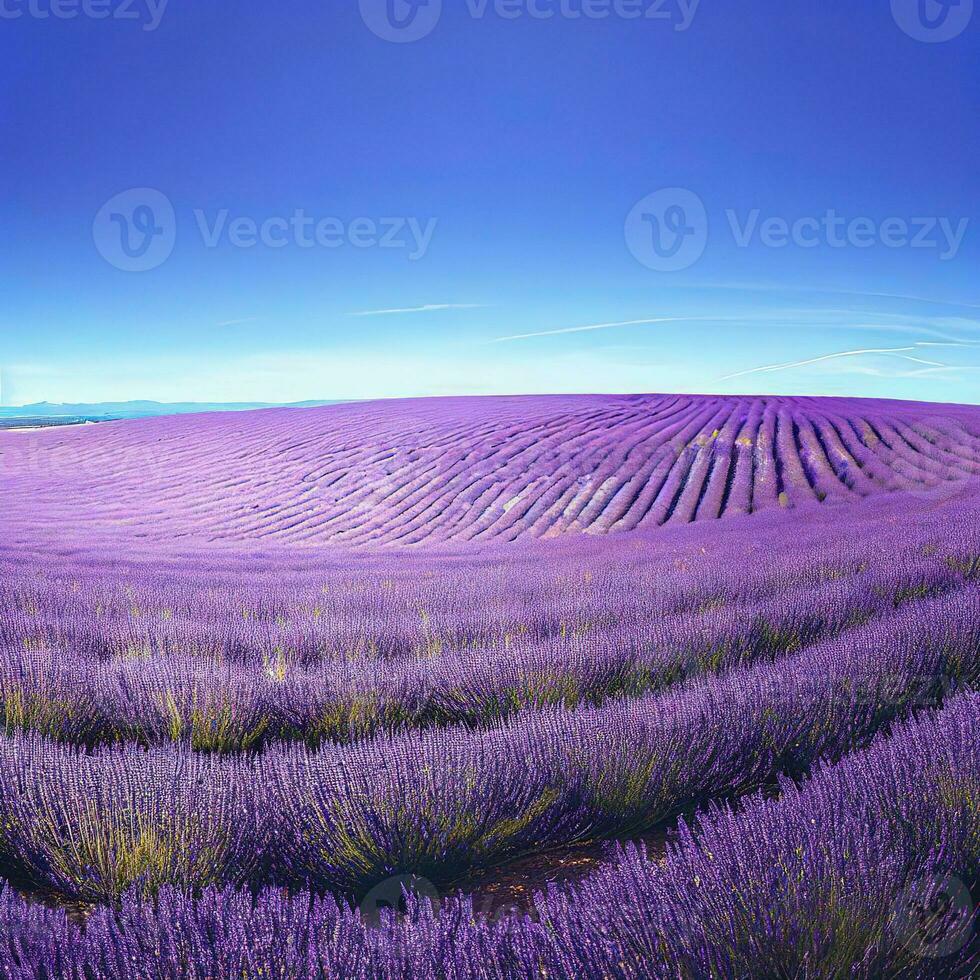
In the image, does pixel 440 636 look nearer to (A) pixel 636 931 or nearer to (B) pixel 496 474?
(A) pixel 636 931

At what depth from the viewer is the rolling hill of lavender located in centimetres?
96

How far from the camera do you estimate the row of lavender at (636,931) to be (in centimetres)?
90

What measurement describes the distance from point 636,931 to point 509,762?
0.70 meters

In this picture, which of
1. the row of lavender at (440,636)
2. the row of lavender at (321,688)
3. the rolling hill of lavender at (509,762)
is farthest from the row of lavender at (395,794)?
the row of lavender at (321,688)

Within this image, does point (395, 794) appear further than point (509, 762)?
No

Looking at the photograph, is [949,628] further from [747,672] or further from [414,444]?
[414,444]

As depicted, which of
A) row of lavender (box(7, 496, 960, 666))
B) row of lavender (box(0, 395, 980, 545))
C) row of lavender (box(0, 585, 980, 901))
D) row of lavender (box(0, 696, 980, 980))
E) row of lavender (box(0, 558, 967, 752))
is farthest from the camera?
row of lavender (box(0, 395, 980, 545))

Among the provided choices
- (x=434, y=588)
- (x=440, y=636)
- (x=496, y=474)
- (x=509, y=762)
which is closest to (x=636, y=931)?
(x=509, y=762)

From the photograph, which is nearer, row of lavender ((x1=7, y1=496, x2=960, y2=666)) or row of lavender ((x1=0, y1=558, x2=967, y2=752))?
row of lavender ((x1=0, y1=558, x2=967, y2=752))

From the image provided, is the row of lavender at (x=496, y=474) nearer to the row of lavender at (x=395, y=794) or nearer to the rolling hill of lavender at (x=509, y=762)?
the rolling hill of lavender at (x=509, y=762)

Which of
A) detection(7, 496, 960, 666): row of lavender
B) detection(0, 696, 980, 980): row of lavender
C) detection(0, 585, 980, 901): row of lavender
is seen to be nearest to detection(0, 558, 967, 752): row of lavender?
detection(7, 496, 960, 666): row of lavender

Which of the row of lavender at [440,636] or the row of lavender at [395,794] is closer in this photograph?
the row of lavender at [395,794]

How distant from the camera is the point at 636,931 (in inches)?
36.8

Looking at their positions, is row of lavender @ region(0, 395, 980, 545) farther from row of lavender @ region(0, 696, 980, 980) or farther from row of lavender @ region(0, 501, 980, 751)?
row of lavender @ region(0, 696, 980, 980)
